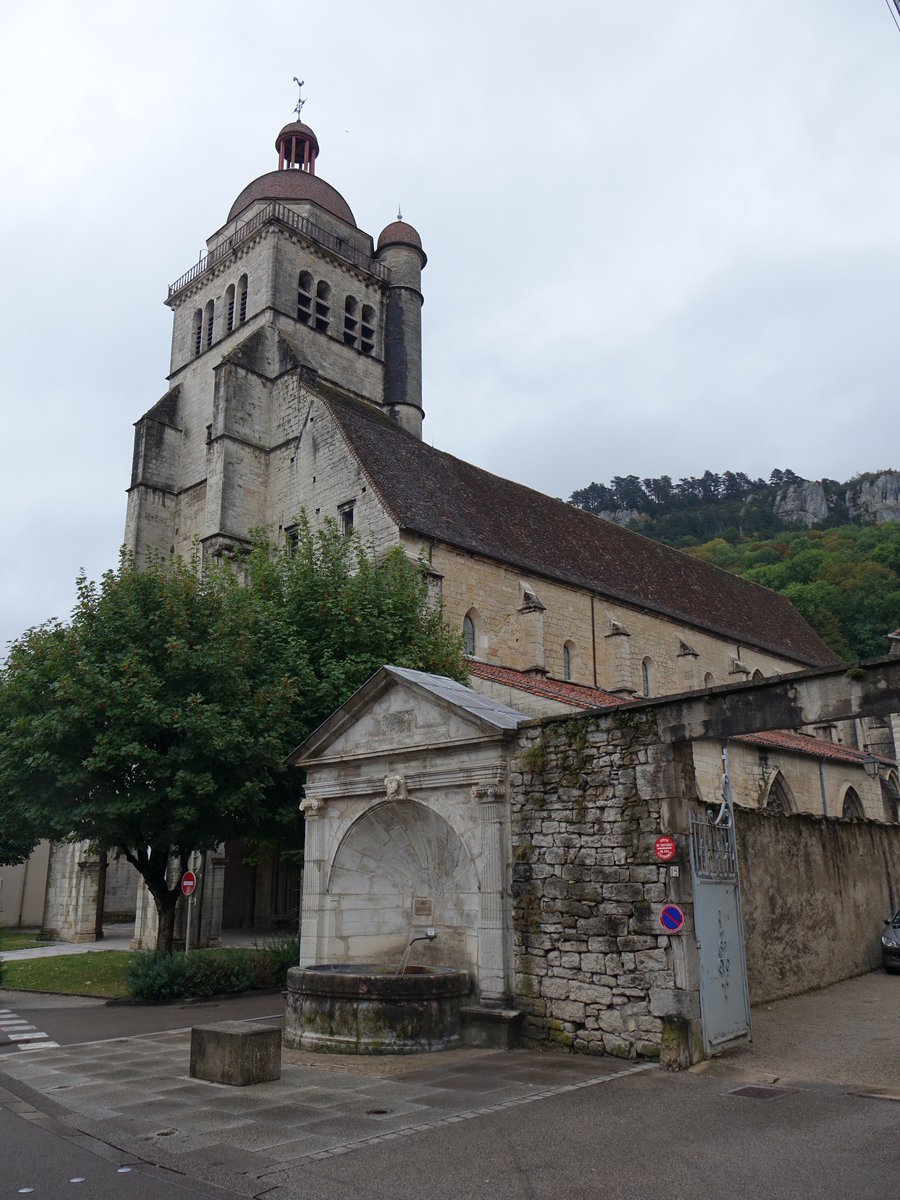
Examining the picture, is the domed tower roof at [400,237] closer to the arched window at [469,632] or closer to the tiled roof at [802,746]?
the arched window at [469,632]

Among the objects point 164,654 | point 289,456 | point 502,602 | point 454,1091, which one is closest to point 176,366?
point 289,456

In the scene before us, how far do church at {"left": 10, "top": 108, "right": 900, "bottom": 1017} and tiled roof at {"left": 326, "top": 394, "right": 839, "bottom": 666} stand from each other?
0.38 ft

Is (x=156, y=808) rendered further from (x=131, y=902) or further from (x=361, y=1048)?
(x=131, y=902)

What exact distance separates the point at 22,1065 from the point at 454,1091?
539 centimetres

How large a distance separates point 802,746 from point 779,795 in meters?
2.43

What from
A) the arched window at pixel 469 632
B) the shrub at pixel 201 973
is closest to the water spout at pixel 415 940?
the shrub at pixel 201 973

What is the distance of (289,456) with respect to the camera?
1221 inches

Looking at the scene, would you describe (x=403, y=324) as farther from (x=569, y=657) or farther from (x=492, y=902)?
(x=492, y=902)

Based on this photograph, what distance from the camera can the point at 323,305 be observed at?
38.7 metres

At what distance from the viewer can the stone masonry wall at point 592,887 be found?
9.77 m

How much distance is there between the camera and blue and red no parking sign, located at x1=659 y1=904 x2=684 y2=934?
9.47 metres

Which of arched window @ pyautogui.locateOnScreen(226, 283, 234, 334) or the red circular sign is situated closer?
the red circular sign

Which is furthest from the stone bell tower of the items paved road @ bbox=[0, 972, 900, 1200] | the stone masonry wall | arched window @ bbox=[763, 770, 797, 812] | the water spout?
paved road @ bbox=[0, 972, 900, 1200]

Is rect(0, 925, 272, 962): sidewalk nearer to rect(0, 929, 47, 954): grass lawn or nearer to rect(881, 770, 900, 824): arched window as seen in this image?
rect(0, 929, 47, 954): grass lawn
